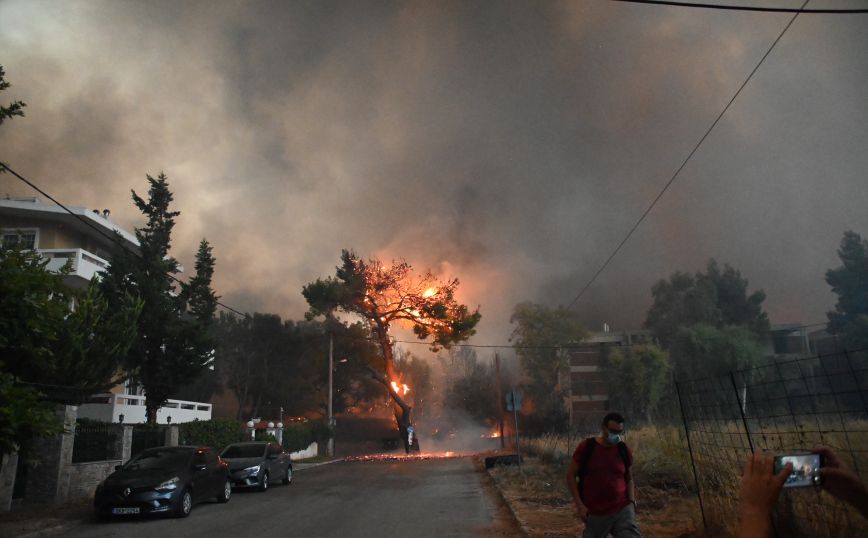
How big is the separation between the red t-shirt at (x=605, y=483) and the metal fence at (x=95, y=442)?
44.8 ft

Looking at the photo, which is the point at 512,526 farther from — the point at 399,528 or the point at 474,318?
the point at 474,318

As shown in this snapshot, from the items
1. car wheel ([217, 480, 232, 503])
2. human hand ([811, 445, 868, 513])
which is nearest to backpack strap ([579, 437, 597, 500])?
human hand ([811, 445, 868, 513])

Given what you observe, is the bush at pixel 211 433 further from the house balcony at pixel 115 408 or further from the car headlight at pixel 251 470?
the car headlight at pixel 251 470

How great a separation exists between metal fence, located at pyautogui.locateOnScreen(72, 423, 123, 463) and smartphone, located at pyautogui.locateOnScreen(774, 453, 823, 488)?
16.5m

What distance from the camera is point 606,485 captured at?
5840 millimetres

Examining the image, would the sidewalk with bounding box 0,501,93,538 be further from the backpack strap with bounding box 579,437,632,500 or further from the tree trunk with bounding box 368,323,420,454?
the tree trunk with bounding box 368,323,420,454

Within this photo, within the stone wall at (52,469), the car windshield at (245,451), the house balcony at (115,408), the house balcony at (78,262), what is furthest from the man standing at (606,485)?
the house balcony at (78,262)

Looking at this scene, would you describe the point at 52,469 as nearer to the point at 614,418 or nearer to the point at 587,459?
the point at 587,459

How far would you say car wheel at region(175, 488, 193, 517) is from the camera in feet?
40.8

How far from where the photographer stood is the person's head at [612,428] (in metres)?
5.96

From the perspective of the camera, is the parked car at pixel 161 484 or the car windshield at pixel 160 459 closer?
the parked car at pixel 161 484

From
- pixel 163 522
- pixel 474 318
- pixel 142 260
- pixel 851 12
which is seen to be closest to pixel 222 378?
pixel 474 318

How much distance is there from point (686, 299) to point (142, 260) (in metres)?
63.2

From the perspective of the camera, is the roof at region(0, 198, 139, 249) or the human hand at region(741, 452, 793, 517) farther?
the roof at region(0, 198, 139, 249)
